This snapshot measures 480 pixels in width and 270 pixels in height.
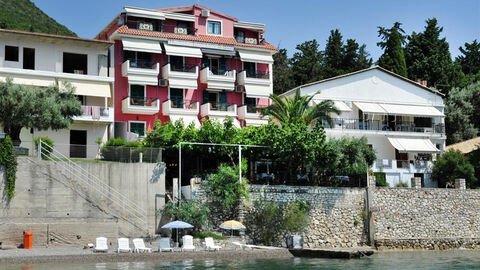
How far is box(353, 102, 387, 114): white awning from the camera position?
5638 centimetres

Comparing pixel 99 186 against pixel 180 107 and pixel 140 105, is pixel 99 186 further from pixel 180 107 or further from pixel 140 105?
pixel 180 107

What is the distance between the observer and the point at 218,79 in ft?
176

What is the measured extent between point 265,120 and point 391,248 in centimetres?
1481

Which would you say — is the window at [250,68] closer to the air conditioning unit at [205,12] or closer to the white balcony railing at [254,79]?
the white balcony railing at [254,79]

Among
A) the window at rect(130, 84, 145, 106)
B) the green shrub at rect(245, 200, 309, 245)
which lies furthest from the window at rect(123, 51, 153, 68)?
the green shrub at rect(245, 200, 309, 245)

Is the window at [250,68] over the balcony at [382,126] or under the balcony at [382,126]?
over

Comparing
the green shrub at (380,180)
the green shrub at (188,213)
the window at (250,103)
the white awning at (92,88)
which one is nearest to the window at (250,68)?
the window at (250,103)

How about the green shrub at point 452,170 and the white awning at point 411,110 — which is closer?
the green shrub at point 452,170

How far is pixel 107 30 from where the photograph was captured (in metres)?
55.2

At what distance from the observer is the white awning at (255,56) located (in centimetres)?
5466

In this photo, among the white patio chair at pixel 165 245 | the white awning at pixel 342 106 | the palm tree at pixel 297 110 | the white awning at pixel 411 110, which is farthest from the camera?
the white awning at pixel 411 110

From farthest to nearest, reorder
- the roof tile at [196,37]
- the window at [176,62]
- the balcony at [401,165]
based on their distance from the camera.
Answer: the balcony at [401,165]
the window at [176,62]
the roof tile at [196,37]

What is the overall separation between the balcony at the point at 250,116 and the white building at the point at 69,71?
1055 centimetres

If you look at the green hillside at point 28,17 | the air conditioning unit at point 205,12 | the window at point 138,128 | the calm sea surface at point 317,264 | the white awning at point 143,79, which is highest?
the green hillside at point 28,17
